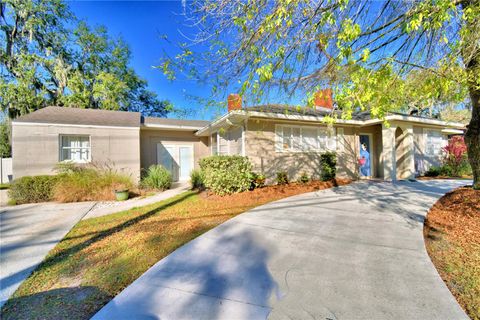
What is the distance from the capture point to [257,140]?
867 centimetres

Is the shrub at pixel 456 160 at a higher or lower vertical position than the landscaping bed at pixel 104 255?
higher

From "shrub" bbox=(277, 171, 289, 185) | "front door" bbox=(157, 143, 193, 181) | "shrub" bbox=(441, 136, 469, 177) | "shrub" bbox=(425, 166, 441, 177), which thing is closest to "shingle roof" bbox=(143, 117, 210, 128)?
"front door" bbox=(157, 143, 193, 181)

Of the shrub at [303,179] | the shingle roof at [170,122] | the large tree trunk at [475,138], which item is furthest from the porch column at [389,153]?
the shingle roof at [170,122]

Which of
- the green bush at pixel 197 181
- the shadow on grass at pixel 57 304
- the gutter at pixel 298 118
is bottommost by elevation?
the shadow on grass at pixel 57 304

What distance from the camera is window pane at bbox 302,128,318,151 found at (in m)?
9.67

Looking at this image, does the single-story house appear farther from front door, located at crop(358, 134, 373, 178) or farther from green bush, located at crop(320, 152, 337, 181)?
green bush, located at crop(320, 152, 337, 181)

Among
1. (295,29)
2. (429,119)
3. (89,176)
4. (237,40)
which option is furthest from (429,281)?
(429,119)

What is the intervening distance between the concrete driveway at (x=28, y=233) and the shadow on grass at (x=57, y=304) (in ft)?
0.89

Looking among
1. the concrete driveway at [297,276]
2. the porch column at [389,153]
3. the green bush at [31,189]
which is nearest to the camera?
the concrete driveway at [297,276]

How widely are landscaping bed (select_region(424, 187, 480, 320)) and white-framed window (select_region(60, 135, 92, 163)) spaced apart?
11624mm

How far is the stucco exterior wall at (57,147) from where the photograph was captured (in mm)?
8289

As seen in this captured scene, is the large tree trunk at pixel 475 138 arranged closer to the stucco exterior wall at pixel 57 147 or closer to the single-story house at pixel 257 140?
the single-story house at pixel 257 140

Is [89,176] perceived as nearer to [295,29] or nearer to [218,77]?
[218,77]

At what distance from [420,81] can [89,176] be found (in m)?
10.7
